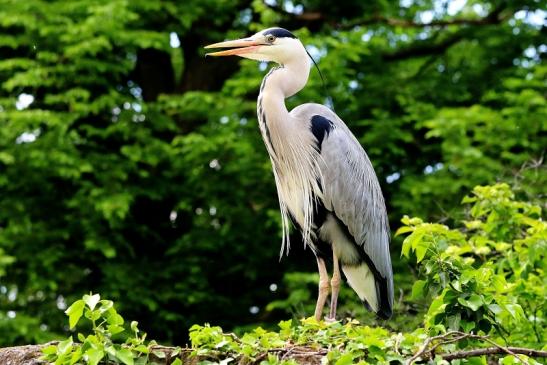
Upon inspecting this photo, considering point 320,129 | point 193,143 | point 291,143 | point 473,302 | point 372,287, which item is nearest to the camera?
point 473,302

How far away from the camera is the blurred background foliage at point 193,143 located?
957cm

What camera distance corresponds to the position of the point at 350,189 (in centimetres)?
579

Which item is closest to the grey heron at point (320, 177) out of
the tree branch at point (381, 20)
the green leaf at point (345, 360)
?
the green leaf at point (345, 360)

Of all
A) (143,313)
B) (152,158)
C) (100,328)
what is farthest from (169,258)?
(100,328)

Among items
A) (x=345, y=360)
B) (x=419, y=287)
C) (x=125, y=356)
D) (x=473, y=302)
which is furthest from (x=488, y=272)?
(x=125, y=356)

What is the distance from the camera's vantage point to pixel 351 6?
11.6 m

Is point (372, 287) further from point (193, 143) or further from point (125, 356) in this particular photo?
point (193, 143)

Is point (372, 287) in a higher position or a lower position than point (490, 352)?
lower

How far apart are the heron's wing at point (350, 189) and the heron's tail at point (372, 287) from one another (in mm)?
34

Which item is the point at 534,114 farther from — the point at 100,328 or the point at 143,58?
the point at 100,328

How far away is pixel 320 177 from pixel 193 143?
4.21m

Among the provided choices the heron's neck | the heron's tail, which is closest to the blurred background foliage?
the heron's tail

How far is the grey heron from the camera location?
5.54 m

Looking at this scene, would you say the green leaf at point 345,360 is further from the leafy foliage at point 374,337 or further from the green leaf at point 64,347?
the green leaf at point 64,347
